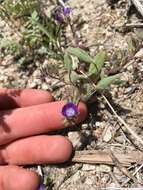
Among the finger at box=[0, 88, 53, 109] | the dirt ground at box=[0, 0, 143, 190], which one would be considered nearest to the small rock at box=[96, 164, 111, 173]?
the dirt ground at box=[0, 0, 143, 190]

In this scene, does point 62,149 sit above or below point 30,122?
below

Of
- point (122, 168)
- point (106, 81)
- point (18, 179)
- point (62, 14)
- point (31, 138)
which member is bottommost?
point (122, 168)

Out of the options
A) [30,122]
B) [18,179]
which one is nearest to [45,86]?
[30,122]

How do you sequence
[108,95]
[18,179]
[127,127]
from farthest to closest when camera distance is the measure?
[108,95] → [127,127] → [18,179]

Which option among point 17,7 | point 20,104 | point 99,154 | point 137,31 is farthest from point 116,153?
point 17,7

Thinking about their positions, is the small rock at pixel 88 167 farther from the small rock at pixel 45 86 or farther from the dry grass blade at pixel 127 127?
the small rock at pixel 45 86

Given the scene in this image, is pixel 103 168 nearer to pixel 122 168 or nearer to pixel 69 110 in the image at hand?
pixel 122 168
